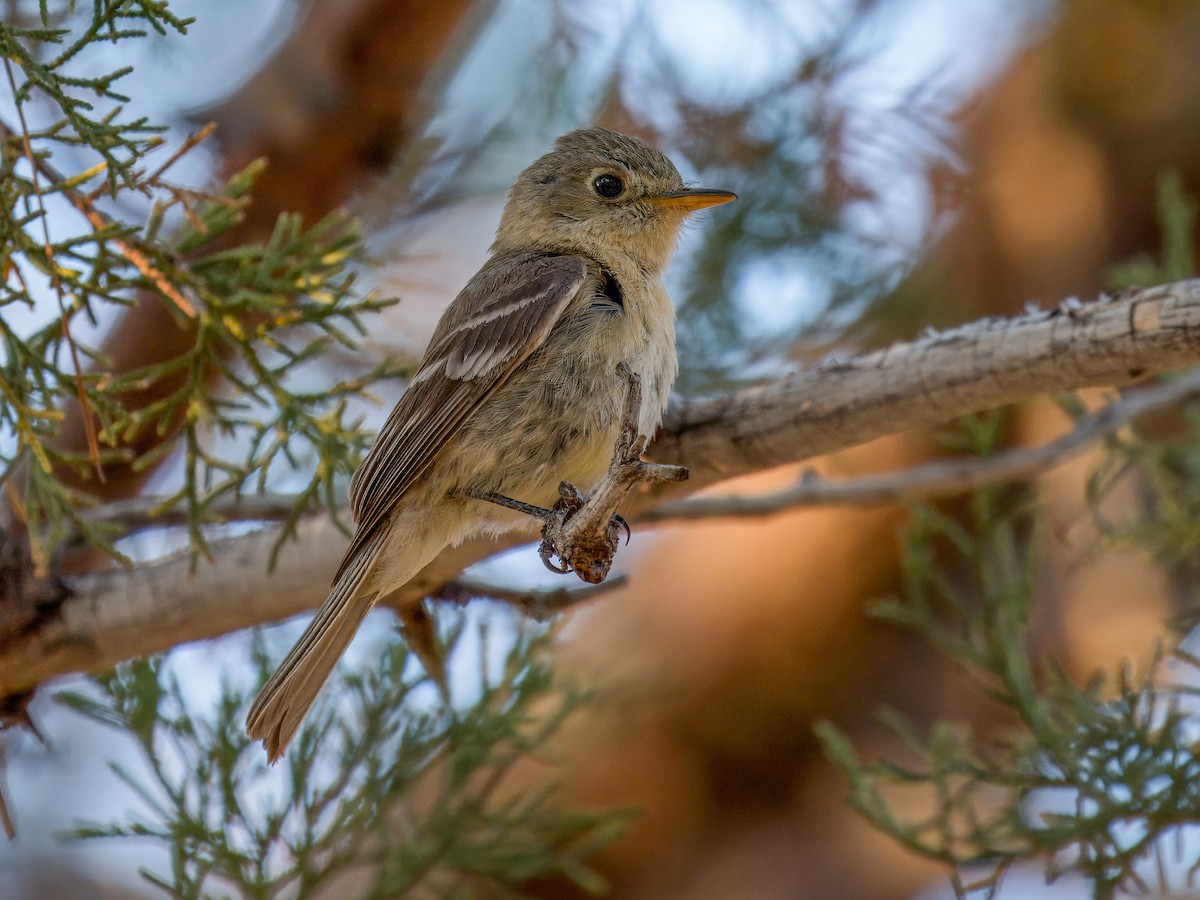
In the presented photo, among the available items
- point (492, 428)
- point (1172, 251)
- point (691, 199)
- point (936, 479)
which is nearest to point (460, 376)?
point (492, 428)

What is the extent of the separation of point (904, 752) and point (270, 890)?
3660 mm

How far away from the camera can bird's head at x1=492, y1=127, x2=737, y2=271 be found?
→ 435 cm

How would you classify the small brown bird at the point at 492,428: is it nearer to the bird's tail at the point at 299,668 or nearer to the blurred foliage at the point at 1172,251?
the bird's tail at the point at 299,668

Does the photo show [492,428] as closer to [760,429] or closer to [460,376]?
[460,376]

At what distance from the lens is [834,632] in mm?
6766

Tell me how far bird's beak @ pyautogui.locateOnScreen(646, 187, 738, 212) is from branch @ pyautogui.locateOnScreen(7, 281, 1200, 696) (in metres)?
0.91

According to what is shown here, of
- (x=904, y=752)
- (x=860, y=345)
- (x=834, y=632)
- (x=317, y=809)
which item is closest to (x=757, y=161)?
(x=860, y=345)

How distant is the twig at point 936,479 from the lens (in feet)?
14.2

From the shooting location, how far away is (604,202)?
449cm

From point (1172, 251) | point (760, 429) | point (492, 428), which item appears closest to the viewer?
point (760, 429)

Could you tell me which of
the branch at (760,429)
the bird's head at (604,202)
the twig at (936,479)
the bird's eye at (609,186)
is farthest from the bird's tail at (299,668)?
the bird's eye at (609,186)

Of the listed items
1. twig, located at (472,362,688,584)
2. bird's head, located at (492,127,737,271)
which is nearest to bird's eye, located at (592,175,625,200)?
bird's head, located at (492,127,737,271)

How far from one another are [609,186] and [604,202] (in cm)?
8

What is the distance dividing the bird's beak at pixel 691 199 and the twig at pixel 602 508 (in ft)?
4.35
